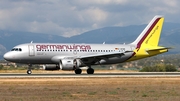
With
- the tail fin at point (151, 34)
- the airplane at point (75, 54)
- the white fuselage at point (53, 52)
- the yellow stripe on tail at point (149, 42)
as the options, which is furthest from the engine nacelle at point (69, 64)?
the tail fin at point (151, 34)

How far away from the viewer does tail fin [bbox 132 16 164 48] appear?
7181 centimetres

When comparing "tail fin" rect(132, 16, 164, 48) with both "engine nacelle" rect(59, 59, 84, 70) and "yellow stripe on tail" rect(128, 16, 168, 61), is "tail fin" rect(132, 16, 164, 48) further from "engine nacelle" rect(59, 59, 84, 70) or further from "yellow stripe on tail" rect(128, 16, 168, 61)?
"engine nacelle" rect(59, 59, 84, 70)

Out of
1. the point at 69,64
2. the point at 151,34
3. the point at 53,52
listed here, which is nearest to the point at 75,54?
the point at 53,52

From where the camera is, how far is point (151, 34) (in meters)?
72.9

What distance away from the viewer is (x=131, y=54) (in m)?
69.4

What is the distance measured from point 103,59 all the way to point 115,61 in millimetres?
3273

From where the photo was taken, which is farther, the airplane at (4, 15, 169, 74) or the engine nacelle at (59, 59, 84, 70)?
the airplane at (4, 15, 169, 74)

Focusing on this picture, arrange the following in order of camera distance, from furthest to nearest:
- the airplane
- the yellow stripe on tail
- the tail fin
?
the tail fin, the yellow stripe on tail, the airplane

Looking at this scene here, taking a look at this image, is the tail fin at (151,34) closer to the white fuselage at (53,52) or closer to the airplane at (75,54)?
the airplane at (75,54)

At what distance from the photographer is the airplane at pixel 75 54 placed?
62406 millimetres

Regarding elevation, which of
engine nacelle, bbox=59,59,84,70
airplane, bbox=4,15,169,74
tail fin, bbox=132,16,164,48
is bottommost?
engine nacelle, bbox=59,59,84,70

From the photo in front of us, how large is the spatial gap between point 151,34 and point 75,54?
13716 millimetres

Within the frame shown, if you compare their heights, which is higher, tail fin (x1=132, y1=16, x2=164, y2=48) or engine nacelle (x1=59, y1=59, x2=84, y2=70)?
tail fin (x1=132, y1=16, x2=164, y2=48)

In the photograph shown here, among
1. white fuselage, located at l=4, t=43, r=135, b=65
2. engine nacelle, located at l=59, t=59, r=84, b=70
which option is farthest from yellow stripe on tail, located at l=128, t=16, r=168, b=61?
engine nacelle, located at l=59, t=59, r=84, b=70
